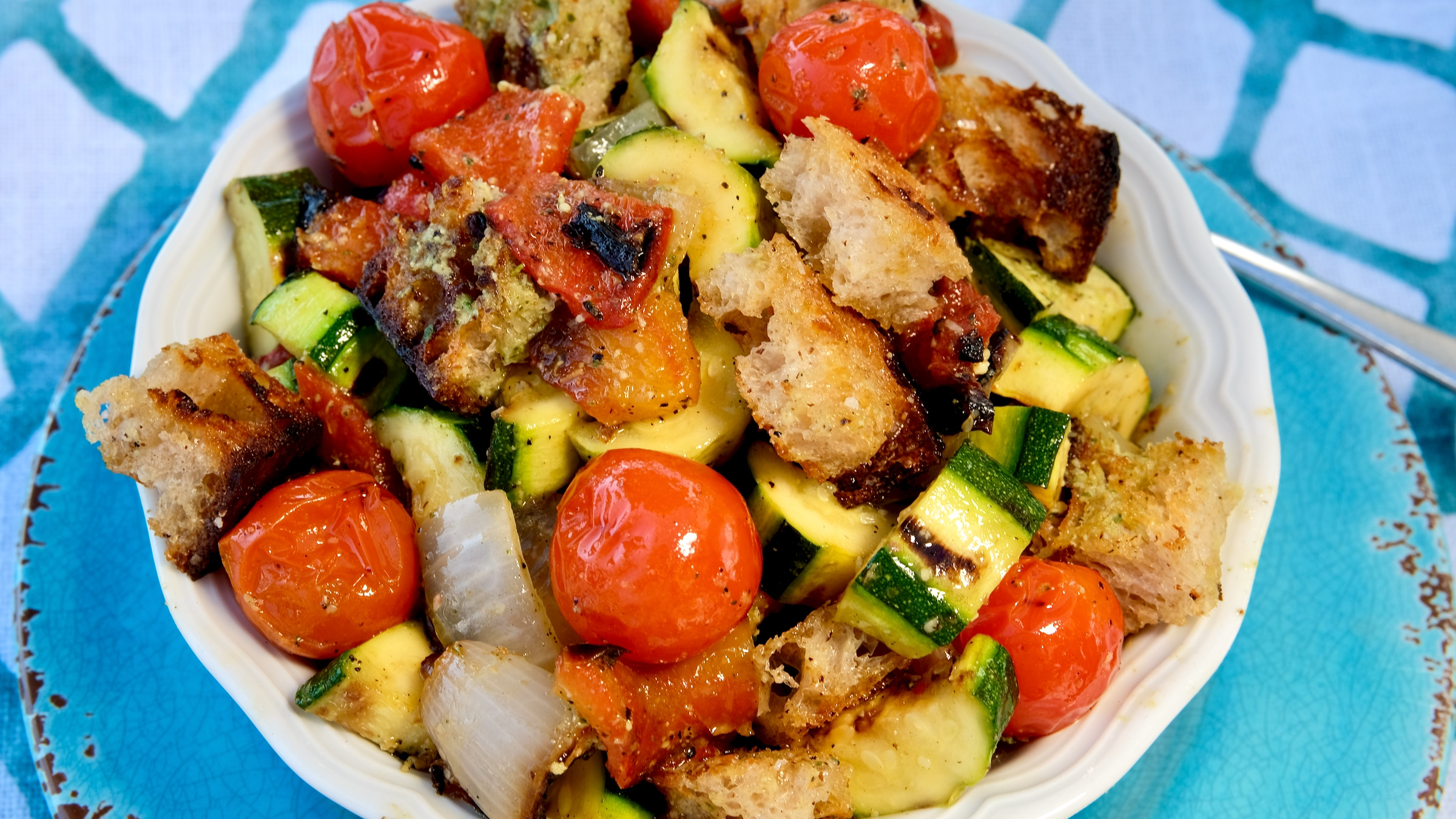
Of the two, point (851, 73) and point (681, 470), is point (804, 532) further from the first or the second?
point (851, 73)

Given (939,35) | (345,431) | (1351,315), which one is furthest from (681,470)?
(1351,315)

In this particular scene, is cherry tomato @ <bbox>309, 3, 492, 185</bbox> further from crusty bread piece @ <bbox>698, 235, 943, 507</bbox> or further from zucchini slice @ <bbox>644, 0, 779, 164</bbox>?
crusty bread piece @ <bbox>698, 235, 943, 507</bbox>

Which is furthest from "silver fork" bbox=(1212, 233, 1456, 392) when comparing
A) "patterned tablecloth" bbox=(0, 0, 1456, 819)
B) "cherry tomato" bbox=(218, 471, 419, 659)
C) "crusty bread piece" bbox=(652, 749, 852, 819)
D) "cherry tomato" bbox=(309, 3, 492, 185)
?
"cherry tomato" bbox=(218, 471, 419, 659)

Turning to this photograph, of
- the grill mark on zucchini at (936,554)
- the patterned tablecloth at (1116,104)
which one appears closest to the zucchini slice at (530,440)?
the grill mark on zucchini at (936,554)

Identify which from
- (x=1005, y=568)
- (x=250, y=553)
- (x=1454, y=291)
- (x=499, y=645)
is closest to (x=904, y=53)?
(x=1005, y=568)

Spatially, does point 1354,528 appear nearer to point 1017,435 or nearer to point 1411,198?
point 1017,435

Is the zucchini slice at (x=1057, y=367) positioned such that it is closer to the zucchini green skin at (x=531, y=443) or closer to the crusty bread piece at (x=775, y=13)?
the crusty bread piece at (x=775, y=13)
